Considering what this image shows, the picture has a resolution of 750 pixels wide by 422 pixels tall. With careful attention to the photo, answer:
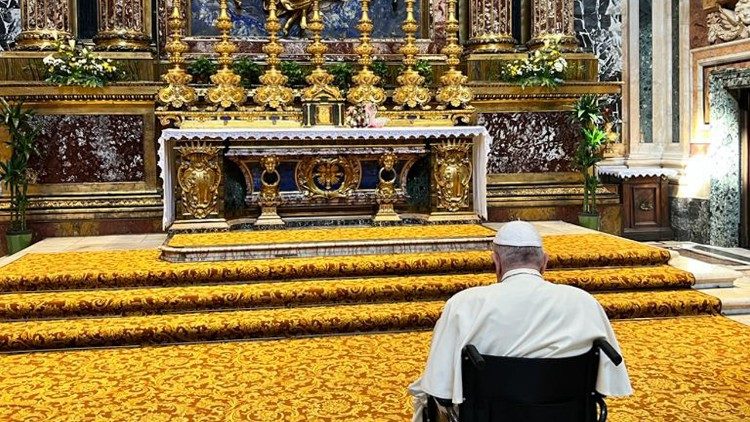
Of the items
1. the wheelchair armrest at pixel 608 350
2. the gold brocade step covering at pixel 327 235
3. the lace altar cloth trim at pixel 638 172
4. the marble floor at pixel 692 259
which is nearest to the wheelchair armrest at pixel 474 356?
the wheelchair armrest at pixel 608 350

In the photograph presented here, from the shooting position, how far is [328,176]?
921cm

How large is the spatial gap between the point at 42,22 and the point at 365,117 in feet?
14.4

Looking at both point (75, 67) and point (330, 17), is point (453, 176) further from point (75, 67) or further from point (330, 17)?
point (75, 67)

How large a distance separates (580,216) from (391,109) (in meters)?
2.85

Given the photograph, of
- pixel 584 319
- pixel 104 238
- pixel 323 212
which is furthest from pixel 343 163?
pixel 584 319

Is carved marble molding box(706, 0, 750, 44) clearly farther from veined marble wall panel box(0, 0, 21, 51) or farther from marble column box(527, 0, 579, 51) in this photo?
veined marble wall panel box(0, 0, 21, 51)

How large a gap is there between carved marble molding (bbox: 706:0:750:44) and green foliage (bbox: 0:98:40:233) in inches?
358

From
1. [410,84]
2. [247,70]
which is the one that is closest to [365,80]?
[410,84]

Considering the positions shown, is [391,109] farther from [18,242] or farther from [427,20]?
[18,242]

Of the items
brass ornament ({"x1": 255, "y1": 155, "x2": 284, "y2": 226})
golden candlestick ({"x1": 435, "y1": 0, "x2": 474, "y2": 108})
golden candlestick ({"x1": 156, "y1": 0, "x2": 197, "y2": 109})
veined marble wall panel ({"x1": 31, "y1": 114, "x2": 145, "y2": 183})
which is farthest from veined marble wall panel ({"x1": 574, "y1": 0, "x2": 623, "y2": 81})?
veined marble wall panel ({"x1": 31, "y1": 114, "x2": 145, "y2": 183})

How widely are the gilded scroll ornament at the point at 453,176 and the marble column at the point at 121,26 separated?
4.17m

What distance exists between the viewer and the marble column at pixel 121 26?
10.2 m

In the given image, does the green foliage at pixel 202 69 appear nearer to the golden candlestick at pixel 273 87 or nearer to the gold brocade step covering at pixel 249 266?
the golden candlestick at pixel 273 87

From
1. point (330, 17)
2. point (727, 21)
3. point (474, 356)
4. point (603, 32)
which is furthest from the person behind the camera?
point (603, 32)
